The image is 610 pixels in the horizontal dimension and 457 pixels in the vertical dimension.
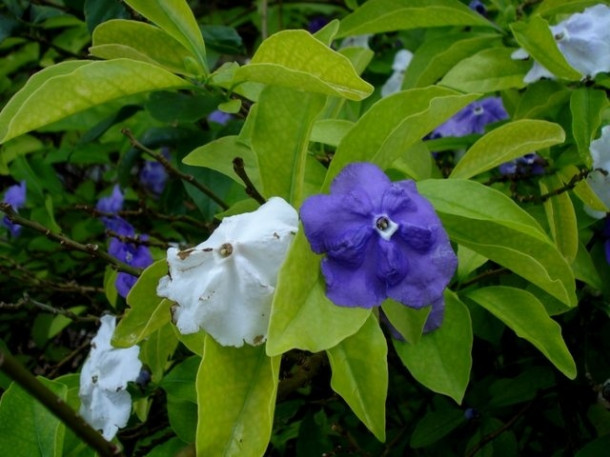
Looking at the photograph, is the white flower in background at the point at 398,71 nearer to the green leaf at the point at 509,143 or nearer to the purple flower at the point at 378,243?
the green leaf at the point at 509,143

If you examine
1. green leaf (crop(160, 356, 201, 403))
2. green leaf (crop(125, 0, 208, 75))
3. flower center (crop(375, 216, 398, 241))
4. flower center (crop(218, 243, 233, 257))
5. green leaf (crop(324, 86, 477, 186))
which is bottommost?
green leaf (crop(160, 356, 201, 403))

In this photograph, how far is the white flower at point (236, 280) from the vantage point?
2.57ft

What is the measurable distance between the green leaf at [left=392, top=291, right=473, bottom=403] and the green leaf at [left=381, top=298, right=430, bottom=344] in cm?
8

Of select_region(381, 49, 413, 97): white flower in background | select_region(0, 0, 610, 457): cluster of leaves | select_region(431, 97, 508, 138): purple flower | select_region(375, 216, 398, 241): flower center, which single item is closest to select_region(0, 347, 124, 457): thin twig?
select_region(0, 0, 610, 457): cluster of leaves

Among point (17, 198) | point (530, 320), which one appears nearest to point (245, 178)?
point (530, 320)

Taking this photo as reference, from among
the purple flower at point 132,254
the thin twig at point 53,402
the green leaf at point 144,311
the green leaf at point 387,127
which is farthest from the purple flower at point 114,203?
the thin twig at point 53,402

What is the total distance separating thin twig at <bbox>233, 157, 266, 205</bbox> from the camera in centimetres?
91

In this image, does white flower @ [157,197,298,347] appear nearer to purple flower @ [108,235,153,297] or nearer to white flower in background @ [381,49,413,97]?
purple flower @ [108,235,153,297]

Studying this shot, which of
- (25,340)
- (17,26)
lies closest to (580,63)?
(17,26)

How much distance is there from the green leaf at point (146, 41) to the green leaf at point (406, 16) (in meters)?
0.31

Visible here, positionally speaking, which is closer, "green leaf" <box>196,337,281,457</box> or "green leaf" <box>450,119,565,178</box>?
"green leaf" <box>196,337,281,457</box>

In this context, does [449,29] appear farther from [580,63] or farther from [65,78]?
[65,78]

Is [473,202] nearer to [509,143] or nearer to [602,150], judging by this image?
[509,143]

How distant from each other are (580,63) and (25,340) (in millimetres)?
1441
